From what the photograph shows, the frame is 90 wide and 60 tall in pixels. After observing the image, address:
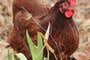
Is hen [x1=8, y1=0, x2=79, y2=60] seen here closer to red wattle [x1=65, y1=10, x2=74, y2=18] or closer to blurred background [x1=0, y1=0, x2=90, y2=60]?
red wattle [x1=65, y1=10, x2=74, y2=18]

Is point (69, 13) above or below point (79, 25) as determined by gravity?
below

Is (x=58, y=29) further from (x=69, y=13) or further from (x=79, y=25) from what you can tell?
(x=79, y=25)

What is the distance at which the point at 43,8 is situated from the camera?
4.09 m

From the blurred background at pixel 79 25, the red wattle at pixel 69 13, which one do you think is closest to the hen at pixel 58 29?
the red wattle at pixel 69 13

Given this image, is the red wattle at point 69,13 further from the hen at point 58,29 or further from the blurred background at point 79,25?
the blurred background at point 79,25

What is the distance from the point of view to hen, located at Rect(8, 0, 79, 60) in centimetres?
345

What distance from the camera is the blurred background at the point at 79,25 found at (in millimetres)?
4394

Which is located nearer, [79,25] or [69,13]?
[69,13]

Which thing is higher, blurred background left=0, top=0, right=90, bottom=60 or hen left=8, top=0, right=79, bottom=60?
blurred background left=0, top=0, right=90, bottom=60

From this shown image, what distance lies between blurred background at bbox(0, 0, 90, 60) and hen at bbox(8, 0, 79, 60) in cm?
55

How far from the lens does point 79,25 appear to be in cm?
496

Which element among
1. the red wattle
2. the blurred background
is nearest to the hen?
the red wattle

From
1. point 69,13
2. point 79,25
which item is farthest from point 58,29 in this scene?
point 79,25

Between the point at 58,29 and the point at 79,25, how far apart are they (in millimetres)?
1484
